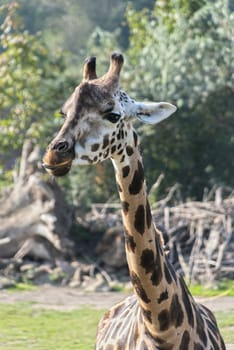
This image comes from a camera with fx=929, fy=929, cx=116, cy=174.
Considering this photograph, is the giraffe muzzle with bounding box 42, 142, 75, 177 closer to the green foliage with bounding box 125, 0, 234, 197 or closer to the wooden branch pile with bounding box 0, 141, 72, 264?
the wooden branch pile with bounding box 0, 141, 72, 264

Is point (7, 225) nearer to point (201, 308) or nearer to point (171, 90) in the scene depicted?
point (171, 90)

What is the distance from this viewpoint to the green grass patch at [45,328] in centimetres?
987

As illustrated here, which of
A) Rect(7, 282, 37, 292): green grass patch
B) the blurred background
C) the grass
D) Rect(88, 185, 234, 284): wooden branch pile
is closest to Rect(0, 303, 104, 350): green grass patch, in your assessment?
the grass

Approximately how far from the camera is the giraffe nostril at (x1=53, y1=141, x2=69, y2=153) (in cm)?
446

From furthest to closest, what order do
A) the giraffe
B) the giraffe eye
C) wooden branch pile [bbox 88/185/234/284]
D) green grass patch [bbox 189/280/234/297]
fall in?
wooden branch pile [bbox 88/185/234/284]
green grass patch [bbox 189/280/234/297]
the giraffe eye
the giraffe

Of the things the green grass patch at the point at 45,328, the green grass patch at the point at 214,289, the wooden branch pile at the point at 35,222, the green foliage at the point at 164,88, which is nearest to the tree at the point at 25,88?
the green foliage at the point at 164,88

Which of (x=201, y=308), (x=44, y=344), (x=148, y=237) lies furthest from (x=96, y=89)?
(x=44, y=344)

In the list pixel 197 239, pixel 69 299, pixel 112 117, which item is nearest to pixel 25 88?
pixel 197 239

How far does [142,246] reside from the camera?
5.11 metres

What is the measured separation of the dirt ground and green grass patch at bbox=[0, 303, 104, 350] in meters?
0.37

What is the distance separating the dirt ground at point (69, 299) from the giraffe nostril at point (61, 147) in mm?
7664

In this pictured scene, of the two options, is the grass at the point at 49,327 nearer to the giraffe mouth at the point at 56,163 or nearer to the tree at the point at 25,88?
the tree at the point at 25,88

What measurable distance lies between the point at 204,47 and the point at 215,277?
185 inches

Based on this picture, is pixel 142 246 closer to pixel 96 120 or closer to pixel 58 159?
pixel 96 120
